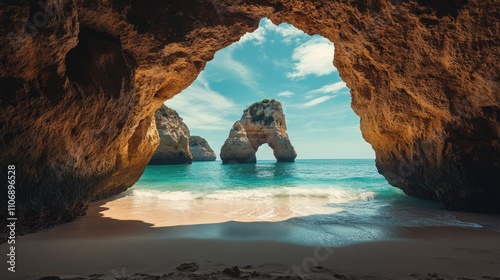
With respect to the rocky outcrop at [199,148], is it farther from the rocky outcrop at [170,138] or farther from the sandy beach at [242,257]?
the sandy beach at [242,257]

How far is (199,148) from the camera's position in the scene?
82938 mm

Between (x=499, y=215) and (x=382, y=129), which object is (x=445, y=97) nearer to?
(x=382, y=129)

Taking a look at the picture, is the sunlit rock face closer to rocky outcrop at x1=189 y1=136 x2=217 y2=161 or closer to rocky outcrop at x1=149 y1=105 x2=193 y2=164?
rocky outcrop at x1=149 y1=105 x2=193 y2=164

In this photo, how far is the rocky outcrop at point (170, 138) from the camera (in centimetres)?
4000

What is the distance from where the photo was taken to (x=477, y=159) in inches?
288

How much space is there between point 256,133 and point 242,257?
50.9 metres

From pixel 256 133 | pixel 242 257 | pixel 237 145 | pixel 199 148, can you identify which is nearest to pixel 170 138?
pixel 237 145

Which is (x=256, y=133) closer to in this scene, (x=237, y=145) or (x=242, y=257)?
(x=237, y=145)

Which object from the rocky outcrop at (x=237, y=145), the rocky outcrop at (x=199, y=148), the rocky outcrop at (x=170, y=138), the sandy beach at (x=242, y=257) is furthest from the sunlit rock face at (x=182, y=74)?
the rocky outcrop at (x=199, y=148)

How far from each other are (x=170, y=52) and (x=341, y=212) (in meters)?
6.86

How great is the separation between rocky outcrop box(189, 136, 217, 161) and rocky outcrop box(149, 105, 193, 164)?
33.9m

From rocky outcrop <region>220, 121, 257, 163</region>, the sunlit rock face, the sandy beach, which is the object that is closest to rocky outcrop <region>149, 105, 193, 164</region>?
rocky outcrop <region>220, 121, 257, 163</region>

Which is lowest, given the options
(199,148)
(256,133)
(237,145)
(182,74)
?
(237,145)

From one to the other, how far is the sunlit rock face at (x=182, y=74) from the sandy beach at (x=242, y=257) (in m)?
1.72
